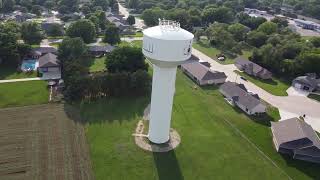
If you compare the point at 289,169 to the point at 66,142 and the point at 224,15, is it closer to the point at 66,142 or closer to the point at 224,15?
the point at 66,142

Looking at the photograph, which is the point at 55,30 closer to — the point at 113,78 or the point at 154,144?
the point at 113,78

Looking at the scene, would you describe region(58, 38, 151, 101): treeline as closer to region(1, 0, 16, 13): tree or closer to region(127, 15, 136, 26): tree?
region(127, 15, 136, 26): tree

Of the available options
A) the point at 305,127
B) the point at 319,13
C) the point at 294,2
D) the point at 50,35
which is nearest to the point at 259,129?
the point at 305,127

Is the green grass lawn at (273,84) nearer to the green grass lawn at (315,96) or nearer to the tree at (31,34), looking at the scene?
the green grass lawn at (315,96)

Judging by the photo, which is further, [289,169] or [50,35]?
[50,35]

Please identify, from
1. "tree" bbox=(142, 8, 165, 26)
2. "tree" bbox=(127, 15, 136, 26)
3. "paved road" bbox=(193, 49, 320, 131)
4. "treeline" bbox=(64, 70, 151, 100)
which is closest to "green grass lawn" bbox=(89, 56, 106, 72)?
"treeline" bbox=(64, 70, 151, 100)

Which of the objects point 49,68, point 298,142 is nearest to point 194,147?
point 298,142
